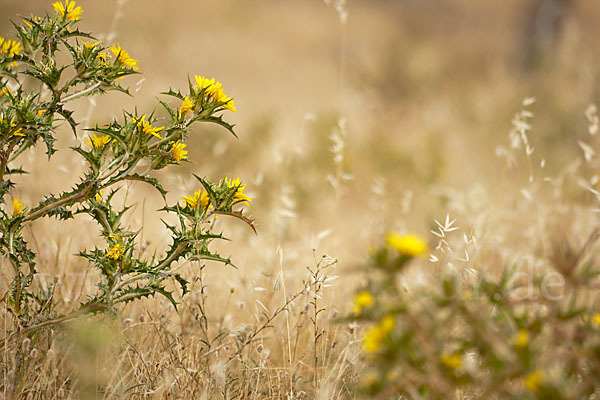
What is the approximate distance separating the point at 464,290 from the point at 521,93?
8.21 meters

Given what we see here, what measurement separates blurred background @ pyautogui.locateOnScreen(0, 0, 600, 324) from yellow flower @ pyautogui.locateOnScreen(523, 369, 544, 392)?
13.4 inches

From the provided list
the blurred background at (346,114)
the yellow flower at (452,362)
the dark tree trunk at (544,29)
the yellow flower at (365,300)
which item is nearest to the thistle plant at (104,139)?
the blurred background at (346,114)

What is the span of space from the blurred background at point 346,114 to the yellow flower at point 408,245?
116 mm

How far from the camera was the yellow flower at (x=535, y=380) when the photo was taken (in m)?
0.77

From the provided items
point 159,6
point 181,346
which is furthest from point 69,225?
point 159,6

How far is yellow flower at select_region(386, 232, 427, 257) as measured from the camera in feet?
2.46

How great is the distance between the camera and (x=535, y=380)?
0.79m

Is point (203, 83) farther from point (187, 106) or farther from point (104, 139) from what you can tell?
point (104, 139)

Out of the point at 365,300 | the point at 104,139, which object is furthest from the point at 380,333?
the point at 104,139

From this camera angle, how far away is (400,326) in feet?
2.79

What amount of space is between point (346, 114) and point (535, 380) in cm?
640

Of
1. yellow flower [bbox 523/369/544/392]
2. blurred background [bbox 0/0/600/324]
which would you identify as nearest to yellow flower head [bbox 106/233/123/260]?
blurred background [bbox 0/0/600/324]

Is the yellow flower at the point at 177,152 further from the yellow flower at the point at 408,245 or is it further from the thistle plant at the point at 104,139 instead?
the yellow flower at the point at 408,245

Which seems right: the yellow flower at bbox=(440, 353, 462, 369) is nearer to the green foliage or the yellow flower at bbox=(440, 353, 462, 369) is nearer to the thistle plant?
the green foliage
